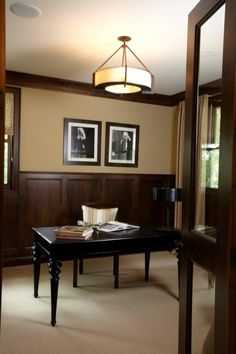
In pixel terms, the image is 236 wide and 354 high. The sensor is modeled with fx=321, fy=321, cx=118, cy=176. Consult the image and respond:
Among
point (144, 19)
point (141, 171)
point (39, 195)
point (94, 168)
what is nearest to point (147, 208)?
point (141, 171)

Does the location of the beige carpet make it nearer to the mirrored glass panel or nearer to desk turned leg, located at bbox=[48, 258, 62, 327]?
desk turned leg, located at bbox=[48, 258, 62, 327]

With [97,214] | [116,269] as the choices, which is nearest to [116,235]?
[116,269]

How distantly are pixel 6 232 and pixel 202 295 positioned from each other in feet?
9.95

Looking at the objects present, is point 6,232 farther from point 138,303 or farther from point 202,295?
point 202,295

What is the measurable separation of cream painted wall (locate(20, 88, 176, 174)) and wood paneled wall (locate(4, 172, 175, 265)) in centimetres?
13

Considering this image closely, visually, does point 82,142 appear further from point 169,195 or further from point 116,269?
point 116,269


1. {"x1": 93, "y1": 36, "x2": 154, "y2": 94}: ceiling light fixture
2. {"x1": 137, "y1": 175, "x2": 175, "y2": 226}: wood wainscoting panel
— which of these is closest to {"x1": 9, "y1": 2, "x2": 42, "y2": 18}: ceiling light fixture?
{"x1": 93, "y1": 36, "x2": 154, "y2": 94}: ceiling light fixture

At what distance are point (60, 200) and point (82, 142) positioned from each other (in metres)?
0.88

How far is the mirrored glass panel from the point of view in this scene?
1.62 metres

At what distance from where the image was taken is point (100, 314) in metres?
2.83

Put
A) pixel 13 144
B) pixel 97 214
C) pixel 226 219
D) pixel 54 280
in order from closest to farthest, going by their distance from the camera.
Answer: pixel 226 219 → pixel 54 280 → pixel 97 214 → pixel 13 144

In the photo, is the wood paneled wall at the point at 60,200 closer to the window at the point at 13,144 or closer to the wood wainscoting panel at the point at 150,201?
the wood wainscoting panel at the point at 150,201

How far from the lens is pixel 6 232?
4156 millimetres

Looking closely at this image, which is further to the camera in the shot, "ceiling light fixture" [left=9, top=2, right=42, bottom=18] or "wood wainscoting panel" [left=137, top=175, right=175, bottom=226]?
"wood wainscoting panel" [left=137, top=175, right=175, bottom=226]
